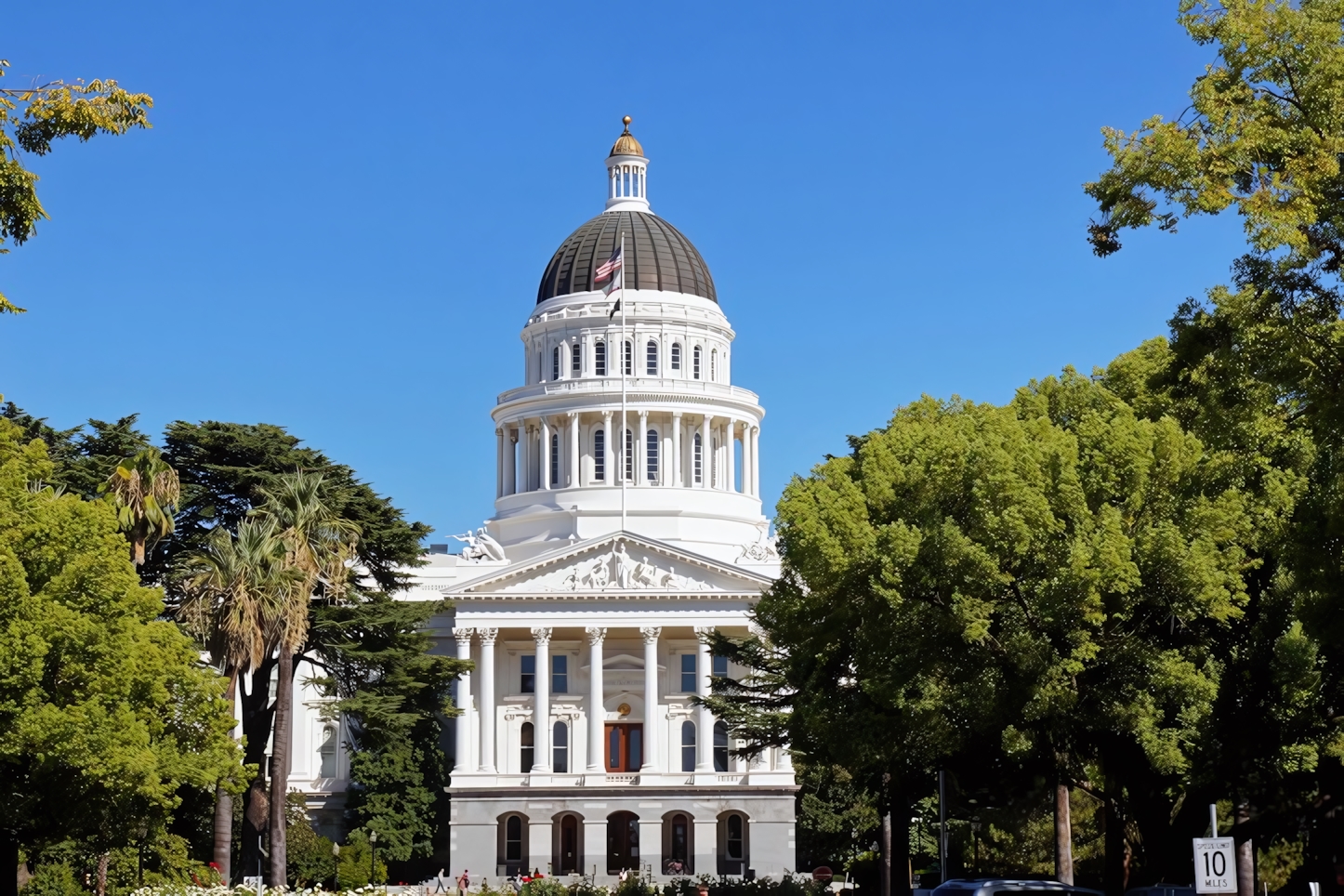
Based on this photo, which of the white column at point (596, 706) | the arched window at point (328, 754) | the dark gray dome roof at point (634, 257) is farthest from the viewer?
the dark gray dome roof at point (634, 257)

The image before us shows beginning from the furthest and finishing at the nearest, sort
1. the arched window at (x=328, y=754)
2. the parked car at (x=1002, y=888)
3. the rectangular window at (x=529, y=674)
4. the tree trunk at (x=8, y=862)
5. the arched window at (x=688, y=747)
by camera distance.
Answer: the arched window at (x=328, y=754) < the rectangular window at (x=529, y=674) < the arched window at (x=688, y=747) < the tree trunk at (x=8, y=862) < the parked car at (x=1002, y=888)

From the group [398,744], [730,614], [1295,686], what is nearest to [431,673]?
[398,744]

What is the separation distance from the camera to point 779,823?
8881cm

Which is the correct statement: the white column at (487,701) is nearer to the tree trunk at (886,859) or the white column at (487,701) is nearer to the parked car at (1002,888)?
the tree trunk at (886,859)

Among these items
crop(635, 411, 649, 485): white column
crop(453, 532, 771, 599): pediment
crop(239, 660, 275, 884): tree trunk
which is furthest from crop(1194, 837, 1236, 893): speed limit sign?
crop(635, 411, 649, 485): white column

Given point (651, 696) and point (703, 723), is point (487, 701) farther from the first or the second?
point (703, 723)

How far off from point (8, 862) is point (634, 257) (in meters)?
73.6

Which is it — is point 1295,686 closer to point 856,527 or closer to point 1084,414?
point 1084,414

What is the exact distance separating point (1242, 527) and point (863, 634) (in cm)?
767

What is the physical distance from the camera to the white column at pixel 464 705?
90562 millimetres

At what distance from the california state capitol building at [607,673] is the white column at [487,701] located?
8cm

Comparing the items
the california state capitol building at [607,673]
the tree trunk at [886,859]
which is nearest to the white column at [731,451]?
the california state capitol building at [607,673]

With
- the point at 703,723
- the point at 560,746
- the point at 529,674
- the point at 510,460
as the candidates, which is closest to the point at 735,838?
the point at 703,723

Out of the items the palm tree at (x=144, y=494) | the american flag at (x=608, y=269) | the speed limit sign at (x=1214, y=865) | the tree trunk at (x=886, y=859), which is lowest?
the tree trunk at (x=886, y=859)
